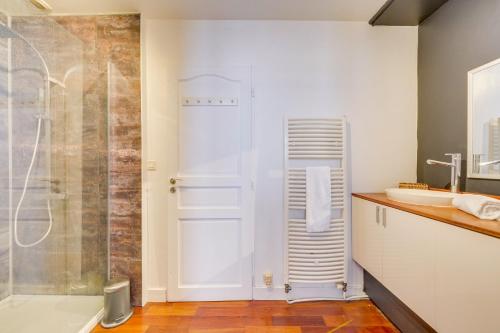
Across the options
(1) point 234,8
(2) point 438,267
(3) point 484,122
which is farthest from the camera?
(1) point 234,8

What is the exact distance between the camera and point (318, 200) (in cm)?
192

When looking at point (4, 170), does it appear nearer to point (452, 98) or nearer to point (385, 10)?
point (385, 10)

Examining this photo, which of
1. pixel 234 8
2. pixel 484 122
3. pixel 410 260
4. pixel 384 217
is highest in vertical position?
pixel 234 8

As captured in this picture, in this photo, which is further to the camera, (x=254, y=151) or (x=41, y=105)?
(x=254, y=151)

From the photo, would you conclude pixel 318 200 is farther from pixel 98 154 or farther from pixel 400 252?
pixel 98 154

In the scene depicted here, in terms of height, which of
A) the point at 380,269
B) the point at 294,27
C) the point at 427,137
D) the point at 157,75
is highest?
the point at 294,27

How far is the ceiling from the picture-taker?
1820 millimetres

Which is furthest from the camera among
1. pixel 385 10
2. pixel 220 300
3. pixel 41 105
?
pixel 220 300

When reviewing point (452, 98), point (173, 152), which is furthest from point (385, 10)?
point (173, 152)

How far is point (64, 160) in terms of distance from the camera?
Result: 170 centimetres

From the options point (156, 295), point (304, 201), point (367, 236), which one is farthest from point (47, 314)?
point (367, 236)

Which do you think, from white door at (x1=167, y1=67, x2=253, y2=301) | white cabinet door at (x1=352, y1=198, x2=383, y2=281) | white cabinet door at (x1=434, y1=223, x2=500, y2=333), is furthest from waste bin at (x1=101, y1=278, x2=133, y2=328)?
white cabinet door at (x1=434, y1=223, x2=500, y2=333)

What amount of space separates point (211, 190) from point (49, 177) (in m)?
1.13

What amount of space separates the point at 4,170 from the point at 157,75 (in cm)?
121
